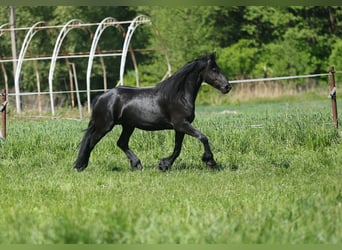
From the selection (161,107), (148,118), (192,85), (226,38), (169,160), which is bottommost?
(226,38)

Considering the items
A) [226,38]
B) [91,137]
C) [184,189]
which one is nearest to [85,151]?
[91,137]

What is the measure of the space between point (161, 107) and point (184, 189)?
7.37ft

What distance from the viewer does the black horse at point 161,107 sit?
31.3 ft

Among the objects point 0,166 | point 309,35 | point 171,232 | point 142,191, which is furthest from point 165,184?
point 309,35

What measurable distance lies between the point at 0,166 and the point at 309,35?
2967cm

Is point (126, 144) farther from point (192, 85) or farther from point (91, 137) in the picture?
point (192, 85)

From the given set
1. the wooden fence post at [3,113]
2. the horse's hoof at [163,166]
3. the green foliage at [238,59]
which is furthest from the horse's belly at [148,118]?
the green foliage at [238,59]

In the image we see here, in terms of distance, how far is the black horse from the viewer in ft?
31.3

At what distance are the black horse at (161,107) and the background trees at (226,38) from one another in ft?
94.6

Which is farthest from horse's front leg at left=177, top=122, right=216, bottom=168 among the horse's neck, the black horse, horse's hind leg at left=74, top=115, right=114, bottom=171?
horse's hind leg at left=74, top=115, right=114, bottom=171

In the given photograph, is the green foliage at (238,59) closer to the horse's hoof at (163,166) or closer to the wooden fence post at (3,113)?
the wooden fence post at (3,113)

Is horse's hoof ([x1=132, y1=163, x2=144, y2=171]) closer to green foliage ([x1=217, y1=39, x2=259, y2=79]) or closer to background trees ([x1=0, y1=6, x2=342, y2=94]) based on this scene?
background trees ([x1=0, y1=6, x2=342, y2=94])

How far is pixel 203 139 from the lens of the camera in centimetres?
936

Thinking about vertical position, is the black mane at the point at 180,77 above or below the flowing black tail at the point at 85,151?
above
